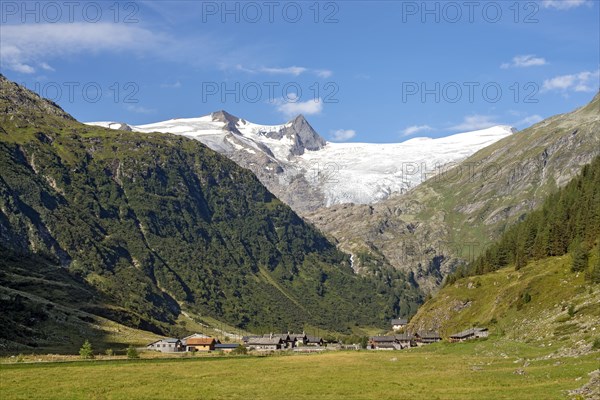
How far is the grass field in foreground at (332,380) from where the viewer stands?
62.8 metres

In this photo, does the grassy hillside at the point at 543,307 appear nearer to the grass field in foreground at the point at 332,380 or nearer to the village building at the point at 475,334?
the village building at the point at 475,334

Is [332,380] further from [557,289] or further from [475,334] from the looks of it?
[557,289]

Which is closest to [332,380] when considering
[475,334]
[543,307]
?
[543,307]

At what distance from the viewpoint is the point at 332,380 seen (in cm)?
7800

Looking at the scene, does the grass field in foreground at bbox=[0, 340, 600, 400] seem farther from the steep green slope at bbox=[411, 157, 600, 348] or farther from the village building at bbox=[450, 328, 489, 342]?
the village building at bbox=[450, 328, 489, 342]

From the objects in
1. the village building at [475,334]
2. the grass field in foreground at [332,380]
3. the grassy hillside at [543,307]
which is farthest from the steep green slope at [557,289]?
the grass field in foreground at [332,380]

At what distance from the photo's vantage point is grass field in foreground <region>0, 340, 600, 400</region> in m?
62.8

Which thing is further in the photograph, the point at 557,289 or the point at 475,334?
the point at 475,334

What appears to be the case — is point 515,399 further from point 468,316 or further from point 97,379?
point 468,316

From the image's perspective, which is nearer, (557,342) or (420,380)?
(420,380)

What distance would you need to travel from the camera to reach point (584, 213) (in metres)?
180

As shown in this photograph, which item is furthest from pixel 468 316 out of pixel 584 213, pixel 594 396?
pixel 594 396

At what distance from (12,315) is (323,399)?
15649 centimetres

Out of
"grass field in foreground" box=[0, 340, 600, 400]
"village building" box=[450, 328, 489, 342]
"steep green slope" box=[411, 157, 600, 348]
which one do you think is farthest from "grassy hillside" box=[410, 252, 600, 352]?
"grass field in foreground" box=[0, 340, 600, 400]
